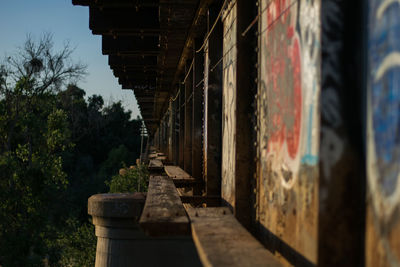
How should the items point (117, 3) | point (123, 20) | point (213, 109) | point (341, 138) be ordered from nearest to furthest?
point (341, 138) → point (213, 109) → point (117, 3) → point (123, 20)

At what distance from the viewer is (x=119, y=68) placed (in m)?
12.8

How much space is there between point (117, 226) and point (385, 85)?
198 inches

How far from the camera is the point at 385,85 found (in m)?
2.01

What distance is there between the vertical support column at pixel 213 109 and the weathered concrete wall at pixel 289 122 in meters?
2.69

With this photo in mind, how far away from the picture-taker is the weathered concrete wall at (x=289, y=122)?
2.55m

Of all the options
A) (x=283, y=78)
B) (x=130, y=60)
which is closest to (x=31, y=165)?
(x=130, y=60)

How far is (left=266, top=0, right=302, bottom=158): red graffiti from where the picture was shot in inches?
114

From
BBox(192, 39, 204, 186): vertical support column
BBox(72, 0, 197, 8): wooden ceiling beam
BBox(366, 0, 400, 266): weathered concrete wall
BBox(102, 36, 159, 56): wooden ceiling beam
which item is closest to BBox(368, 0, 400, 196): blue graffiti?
BBox(366, 0, 400, 266): weathered concrete wall

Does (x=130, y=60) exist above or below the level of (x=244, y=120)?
above

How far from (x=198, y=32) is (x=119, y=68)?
5.22m

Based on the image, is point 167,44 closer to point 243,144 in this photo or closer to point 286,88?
point 243,144

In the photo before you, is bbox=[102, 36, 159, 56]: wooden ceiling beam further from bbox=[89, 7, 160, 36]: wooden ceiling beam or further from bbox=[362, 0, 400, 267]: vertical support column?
bbox=[362, 0, 400, 267]: vertical support column

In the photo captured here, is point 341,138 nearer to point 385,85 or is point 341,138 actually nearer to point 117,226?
point 385,85

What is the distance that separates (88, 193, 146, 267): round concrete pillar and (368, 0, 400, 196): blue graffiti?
184 inches
